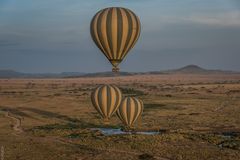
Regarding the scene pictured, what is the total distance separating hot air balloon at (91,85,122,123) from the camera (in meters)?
34.6

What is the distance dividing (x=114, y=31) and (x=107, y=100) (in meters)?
6.56

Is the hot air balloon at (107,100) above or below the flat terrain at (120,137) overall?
above

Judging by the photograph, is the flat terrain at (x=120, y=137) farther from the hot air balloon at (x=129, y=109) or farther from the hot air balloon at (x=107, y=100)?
the hot air balloon at (x=129, y=109)

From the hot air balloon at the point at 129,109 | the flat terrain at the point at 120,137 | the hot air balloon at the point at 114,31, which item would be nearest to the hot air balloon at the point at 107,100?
the hot air balloon at the point at 129,109

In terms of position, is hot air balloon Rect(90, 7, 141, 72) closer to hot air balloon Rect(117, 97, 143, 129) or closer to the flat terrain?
hot air balloon Rect(117, 97, 143, 129)

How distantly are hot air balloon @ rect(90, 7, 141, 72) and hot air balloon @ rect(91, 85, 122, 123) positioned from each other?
15.2 ft

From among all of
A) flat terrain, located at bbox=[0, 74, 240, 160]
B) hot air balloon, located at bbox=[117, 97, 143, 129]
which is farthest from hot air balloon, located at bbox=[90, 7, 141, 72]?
flat terrain, located at bbox=[0, 74, 240, 160]

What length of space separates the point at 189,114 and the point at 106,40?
73.3 feet

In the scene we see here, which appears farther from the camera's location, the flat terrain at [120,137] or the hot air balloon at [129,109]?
the hot air balloon at [129,109]

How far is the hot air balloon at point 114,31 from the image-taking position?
30.6 metres

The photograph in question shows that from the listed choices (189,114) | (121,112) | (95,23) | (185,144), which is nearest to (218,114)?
(189,114)

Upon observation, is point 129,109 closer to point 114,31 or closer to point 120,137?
point 120,137

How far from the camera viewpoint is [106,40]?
30.9 meters

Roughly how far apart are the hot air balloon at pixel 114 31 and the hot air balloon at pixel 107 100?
15.2ft
